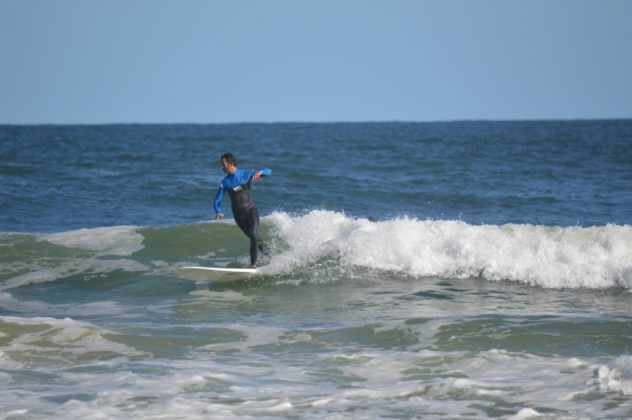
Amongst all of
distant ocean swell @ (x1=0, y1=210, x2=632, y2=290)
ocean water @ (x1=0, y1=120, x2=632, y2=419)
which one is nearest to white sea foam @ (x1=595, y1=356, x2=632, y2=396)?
ocean water @ (x1=0, y1=120, x2=632, y2=419)

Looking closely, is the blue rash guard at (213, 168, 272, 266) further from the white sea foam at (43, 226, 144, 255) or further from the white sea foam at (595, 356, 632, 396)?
the white sea foam at (595, 356, 632, 396)

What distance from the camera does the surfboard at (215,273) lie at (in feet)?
42.8

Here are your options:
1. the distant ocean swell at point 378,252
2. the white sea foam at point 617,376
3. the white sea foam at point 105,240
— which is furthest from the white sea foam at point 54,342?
the white sea foam at point 105,240

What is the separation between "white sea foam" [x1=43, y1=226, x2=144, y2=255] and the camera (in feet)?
53.2

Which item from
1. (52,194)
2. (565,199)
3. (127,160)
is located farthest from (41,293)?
(127,160)

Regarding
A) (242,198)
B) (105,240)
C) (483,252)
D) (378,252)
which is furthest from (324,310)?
Answer: (105,240)

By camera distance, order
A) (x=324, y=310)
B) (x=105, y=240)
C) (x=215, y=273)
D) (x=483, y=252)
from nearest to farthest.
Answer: (x=324, y=310) → (x=215, y=273) → (x=483, y=252) → (x=105, y=240)

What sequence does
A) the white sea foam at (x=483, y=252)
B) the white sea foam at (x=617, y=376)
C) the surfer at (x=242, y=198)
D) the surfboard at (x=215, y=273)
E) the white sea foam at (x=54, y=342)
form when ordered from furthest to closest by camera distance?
the surfboard at (x=215, y=273) → the surfer at (x=242, y=198) → the white sea foam at (x=483, y=252) → the white sea foam at (x=54, y=342) → the white sea foam at (x=617, y=376)

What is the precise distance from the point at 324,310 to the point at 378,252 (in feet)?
10.1

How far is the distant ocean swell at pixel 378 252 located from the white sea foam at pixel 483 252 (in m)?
0.02

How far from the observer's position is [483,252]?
1362 centimetres

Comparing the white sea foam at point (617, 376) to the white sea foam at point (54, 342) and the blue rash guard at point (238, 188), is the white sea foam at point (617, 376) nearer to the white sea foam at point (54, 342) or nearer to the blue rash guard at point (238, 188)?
the white sea foam at point (54, 342)

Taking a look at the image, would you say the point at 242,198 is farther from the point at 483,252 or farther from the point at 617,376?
the point at 617,376

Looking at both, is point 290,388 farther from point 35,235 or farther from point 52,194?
point 52,194
